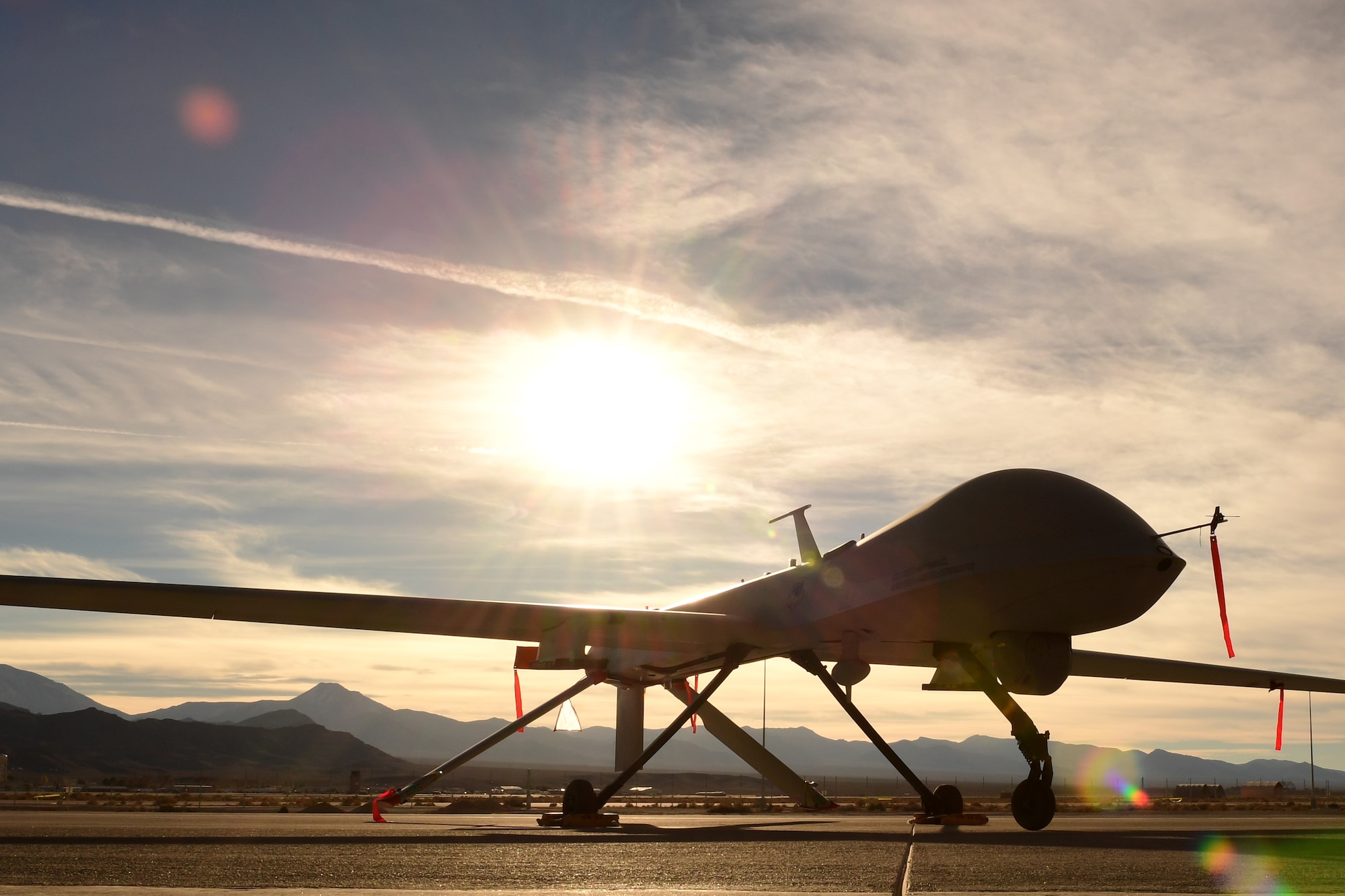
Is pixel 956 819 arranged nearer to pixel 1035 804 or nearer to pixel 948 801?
pixel 948 801

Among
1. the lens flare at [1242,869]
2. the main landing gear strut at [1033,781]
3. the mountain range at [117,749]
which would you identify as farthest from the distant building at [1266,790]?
the mountain range at [117,749]

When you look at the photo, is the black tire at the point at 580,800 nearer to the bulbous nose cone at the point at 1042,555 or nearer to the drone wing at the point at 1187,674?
the bulbous nose cone at the point at 1042,555

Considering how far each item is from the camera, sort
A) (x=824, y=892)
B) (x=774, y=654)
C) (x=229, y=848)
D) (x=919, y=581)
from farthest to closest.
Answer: (x=774, y=654) < (x=919, y=581) < (x=229, y=848) < (x=824, y=892)

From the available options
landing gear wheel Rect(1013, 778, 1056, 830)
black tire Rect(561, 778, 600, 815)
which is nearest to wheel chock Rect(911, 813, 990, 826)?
landing gear wheel Rect(1013, 778, 1056, 830)

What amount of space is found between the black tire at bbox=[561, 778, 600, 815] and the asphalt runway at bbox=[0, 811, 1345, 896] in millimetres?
2297

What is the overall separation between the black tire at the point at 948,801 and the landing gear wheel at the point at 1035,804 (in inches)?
119

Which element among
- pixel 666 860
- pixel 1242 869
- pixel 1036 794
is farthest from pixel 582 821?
pixel 1242 869

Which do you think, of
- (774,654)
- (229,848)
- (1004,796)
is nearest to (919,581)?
(774,654)

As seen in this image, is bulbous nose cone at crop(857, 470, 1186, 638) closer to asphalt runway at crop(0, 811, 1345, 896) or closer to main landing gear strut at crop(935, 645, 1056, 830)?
main landing gear strut at crop(935, 645, 1056, 830)

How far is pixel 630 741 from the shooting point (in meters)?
25.8

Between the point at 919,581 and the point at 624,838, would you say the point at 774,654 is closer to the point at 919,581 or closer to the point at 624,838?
the point at 919,581

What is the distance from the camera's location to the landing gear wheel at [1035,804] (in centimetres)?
1566

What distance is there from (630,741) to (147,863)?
17.4 metres

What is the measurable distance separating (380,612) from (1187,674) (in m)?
16.9
